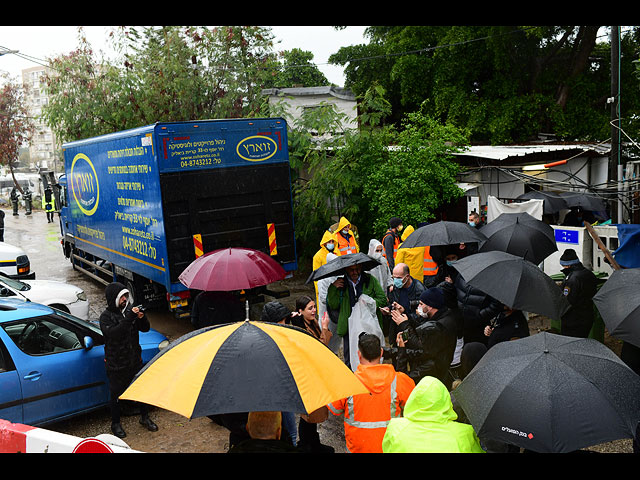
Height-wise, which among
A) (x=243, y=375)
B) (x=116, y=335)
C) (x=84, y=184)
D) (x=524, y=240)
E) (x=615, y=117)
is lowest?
(x=116, y=335)

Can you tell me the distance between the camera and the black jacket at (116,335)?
6.24m

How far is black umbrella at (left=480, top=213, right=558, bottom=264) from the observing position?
8079 mm

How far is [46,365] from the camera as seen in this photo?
245 inches

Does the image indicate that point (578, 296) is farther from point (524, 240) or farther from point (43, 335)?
point (43, 335)

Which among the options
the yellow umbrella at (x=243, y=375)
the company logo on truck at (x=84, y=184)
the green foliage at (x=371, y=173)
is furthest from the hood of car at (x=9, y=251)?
the yellow umbrella at (x=243, y=375)

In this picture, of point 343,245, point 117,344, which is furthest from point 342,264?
point 117,344

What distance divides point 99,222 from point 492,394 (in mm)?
10747

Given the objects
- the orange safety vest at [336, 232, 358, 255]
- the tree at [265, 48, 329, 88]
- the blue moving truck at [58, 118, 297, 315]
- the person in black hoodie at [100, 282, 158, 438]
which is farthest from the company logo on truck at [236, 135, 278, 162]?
the tree at [265, 48, 329, 88]

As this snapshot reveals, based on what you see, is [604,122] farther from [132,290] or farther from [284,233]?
[132,290]

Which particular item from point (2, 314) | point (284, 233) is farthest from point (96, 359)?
point (284, 233)

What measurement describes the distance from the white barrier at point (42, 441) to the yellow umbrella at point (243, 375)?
536 mm

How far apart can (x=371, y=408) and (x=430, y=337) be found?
5.12 ft

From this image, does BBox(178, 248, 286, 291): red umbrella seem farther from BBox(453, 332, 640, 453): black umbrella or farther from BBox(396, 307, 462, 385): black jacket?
BBox(453, 332, 640, 453): black umbrella

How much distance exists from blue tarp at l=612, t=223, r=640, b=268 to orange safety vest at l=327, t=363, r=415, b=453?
19.7 ft
